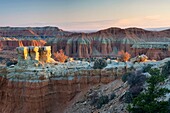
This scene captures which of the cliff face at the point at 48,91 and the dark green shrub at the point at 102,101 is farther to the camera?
the cliff face at the point at 48,91

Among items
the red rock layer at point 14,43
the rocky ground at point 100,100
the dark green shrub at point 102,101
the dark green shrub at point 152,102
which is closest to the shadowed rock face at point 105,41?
the red rock layer at point 14,43

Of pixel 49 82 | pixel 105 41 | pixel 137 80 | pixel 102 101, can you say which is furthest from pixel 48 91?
pixel 105 41

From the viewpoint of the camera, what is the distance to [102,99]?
56.3ft

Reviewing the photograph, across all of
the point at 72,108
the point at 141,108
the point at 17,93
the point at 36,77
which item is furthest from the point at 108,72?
the point at 141,108

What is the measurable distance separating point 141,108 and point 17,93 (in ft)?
47.8

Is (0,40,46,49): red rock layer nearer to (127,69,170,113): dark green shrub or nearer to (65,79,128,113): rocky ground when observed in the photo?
(65,79,128,113): rocky ground

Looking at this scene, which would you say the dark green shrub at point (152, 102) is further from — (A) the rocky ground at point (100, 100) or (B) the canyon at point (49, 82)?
(B) the canyon at point (49, 82)

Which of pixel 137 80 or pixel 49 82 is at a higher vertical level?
pixel 137 80

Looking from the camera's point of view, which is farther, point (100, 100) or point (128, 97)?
point (100, 100)

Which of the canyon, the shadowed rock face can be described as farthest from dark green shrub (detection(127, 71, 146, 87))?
the shadowed rock face

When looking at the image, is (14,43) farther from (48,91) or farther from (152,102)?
(152,102)

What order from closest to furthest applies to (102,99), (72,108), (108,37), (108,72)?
(102,99) < (72,108) < (108,72) < (108,37)

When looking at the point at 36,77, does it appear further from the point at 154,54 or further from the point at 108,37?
the point at 108,37

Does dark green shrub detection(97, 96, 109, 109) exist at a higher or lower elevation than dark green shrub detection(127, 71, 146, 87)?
lower
